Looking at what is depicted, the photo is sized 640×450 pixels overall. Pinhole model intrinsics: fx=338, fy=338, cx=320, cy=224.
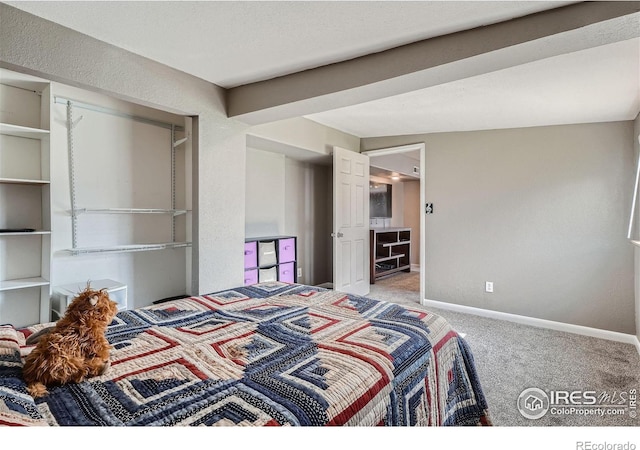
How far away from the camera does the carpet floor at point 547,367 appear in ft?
6.21

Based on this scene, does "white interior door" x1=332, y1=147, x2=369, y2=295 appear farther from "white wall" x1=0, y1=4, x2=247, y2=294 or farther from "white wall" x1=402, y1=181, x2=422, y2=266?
"white wall" x1=402, y1=181, x2=422, y2=266

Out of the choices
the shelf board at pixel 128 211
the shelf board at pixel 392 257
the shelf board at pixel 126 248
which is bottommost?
the shelf board at pixel 392 257

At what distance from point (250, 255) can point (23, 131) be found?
1.99m

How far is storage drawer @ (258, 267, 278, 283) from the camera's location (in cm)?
361

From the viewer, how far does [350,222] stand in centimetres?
435

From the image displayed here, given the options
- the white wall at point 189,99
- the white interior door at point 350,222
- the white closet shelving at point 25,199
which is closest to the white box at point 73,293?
the white closet shelving at point 25,199

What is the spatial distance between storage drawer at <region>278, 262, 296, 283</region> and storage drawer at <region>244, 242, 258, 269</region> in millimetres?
406

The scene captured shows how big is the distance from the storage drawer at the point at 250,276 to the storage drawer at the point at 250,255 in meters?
0.05

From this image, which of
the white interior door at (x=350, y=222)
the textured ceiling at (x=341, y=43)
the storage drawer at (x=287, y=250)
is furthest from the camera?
the white interior door at (x=350, y=222)

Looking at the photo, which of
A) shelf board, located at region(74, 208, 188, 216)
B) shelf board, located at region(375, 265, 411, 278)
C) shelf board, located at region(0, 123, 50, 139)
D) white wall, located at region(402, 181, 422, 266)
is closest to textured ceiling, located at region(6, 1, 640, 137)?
shelf board, located at region(0, 123, 50, 139)

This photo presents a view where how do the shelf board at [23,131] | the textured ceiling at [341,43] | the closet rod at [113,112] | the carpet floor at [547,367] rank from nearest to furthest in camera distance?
the textured ceiling at [341,43] < the carpet floor at [547,367] < the shelf board at [23,131] < the closet rod at [113,112]

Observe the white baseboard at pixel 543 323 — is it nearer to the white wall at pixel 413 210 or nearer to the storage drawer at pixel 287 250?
the storage drawer at pixel 287 250
